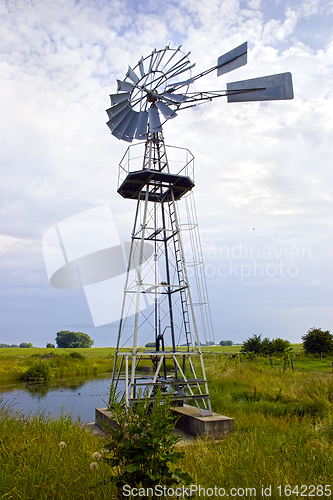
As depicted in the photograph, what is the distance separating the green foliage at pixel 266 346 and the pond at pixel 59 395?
14.7 meters

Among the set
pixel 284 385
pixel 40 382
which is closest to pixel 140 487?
pixel 284 385

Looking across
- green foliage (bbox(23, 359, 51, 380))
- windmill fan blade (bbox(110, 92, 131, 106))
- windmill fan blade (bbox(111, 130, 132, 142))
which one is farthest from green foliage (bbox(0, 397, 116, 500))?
green foliage (bbox(23, 359, 51, 380))

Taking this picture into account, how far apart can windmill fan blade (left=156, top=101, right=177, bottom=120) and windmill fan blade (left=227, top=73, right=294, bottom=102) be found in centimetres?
217

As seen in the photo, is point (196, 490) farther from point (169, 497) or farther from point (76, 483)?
point (76, 483)

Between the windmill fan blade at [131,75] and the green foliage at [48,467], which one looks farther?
the windmill fan blade at [131,75]

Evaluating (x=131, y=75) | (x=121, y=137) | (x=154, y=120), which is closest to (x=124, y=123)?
(x=121, y=137)

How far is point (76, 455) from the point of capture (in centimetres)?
539

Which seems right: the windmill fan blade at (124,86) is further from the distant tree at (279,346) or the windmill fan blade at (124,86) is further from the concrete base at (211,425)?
the distant tree at (279,346)

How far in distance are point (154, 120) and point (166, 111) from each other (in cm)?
85

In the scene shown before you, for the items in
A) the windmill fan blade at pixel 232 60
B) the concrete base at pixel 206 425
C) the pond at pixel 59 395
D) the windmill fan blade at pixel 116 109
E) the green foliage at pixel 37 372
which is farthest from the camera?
the green foliage at pixel 37 372

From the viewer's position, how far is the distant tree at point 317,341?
3072cm

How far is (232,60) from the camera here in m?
12.0

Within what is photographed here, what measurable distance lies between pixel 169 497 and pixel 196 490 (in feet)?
1.28

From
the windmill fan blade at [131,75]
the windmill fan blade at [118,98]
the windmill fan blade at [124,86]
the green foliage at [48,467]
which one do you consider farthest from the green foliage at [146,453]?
the windmill fan blade at [131,75]
